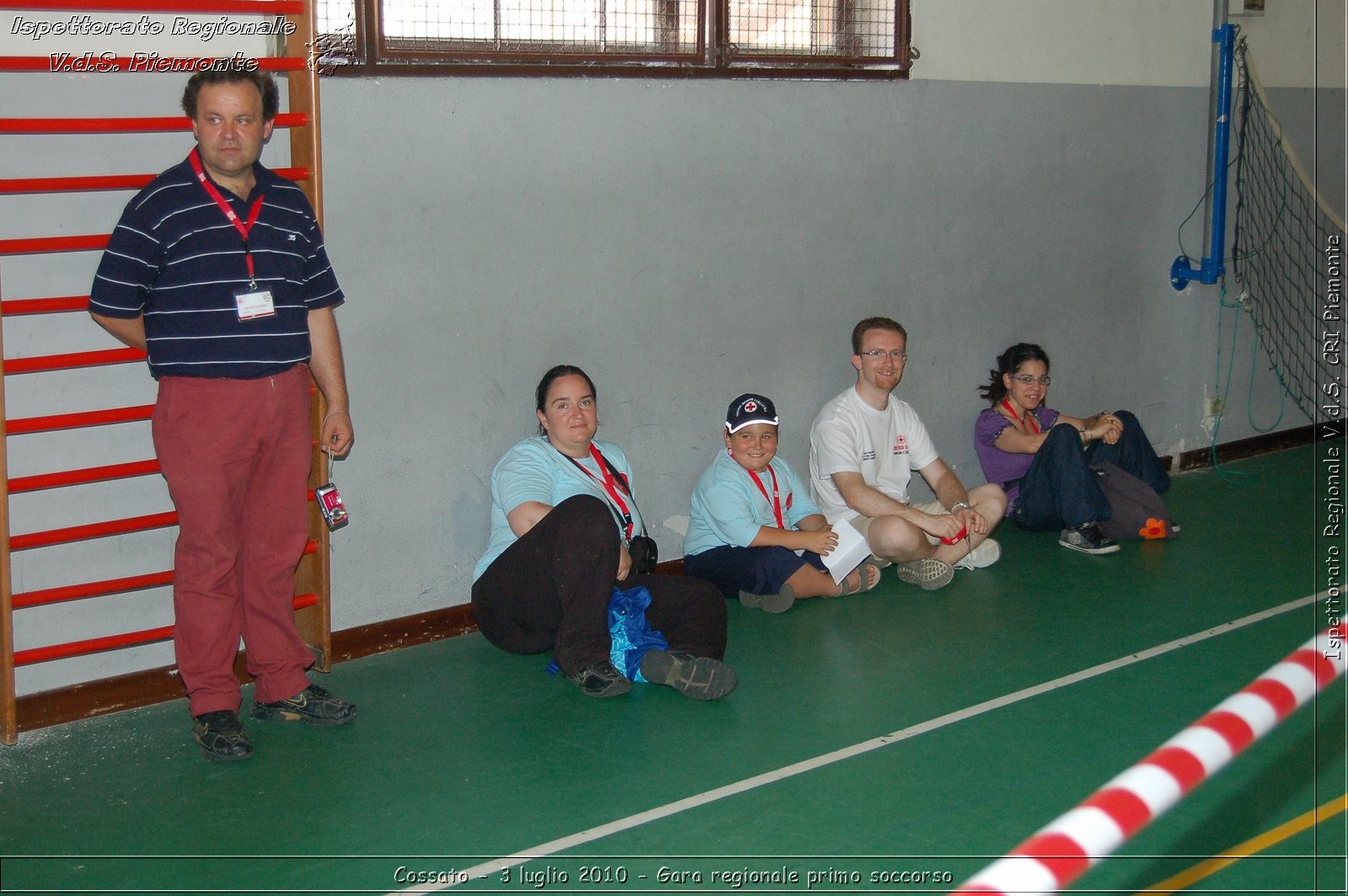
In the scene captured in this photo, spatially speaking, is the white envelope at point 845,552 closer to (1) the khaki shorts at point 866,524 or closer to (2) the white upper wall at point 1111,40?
(1) the khaki shorts at point 866,524

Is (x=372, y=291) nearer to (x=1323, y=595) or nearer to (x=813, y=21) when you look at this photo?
(x=813, y=21)

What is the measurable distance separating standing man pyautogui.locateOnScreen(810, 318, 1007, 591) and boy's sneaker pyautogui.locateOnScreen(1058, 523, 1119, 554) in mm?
369

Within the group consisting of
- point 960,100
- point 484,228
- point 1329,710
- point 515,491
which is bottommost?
point 1329,710

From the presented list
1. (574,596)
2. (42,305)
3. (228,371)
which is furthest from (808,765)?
(42,305)

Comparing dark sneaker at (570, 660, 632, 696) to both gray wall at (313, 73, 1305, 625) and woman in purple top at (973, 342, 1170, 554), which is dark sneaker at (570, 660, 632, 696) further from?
woman in purple top at (973, 342, 1170, 554)

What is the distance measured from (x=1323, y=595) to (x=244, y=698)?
145 inches

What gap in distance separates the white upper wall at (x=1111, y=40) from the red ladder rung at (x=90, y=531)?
339cm

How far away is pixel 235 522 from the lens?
3307 mm

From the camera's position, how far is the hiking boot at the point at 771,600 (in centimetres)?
439

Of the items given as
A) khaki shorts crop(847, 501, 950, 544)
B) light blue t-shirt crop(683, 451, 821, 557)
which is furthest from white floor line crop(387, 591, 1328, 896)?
light blue t-shirt crop(683, 451, 821, 557)

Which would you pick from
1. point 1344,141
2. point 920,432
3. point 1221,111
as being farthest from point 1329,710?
point 1344,141

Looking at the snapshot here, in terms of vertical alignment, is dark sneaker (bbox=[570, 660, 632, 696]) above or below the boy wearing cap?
below

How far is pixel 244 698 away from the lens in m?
3.66

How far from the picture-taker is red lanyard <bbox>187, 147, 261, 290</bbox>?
125 inches
